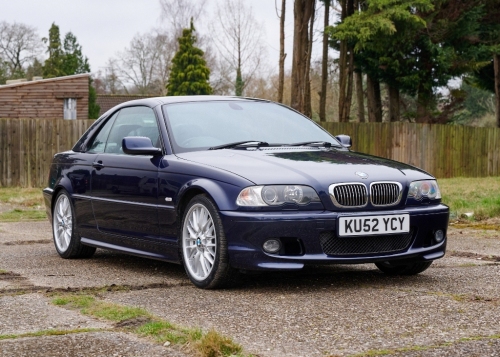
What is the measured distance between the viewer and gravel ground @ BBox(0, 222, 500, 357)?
4605 mm

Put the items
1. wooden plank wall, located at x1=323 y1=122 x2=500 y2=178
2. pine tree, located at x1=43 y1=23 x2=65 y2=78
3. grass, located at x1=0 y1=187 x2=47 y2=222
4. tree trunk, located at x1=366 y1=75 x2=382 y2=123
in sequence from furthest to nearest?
1. pine tree, located at x1=43 y1=23 x2=65 y2=78
2. tree trunk, located at x1=366 y1=75 x2=382 y2=123
3. wooden plank wall, located at x1=323 y1=122 x2=500 y2=178
4. grass, located at x1=0 y1=187 x2=47 y2=222

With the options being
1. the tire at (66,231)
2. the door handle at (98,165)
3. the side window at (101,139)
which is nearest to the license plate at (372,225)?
the door handle at (98,165)

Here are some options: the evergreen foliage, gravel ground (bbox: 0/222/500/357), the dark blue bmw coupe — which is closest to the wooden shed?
the evergreen foliage

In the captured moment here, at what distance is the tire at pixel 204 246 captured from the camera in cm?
646

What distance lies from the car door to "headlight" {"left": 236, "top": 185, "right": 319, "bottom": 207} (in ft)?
3.64

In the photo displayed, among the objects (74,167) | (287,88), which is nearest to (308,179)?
(74,167)

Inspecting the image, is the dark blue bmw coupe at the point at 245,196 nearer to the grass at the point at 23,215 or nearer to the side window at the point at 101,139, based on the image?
the side window at the point at 101,139

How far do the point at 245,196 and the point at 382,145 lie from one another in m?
22.2

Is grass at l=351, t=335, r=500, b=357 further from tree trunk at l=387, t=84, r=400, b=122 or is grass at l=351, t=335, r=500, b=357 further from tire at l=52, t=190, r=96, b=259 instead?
tree trunk at l=387, t=84, r=400, b=122

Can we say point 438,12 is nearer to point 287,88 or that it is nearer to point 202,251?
point 202,251

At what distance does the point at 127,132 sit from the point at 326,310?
3301 millimetres

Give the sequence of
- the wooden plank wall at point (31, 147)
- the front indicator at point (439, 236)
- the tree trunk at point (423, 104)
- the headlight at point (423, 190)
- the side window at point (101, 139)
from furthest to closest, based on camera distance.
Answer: the tree trunk at point (423, 104) < the wooden plank wall at point (31, 147) < the side window at point (101, 139) < the front indicator at point (439, 236) < the headlight at point (423, 190)

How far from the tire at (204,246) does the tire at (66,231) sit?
2.06 meters

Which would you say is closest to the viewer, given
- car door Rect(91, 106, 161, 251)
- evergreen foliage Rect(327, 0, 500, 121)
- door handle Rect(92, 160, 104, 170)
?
car door Rect(91, 106, 161, 251)
